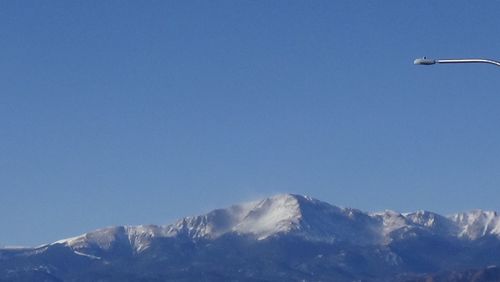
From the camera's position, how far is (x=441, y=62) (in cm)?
7612

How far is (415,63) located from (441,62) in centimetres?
186

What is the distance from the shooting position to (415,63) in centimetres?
7750

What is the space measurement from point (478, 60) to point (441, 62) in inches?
93.8

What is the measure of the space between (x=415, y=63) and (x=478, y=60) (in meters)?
4.24

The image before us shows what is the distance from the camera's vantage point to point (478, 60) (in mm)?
74500
